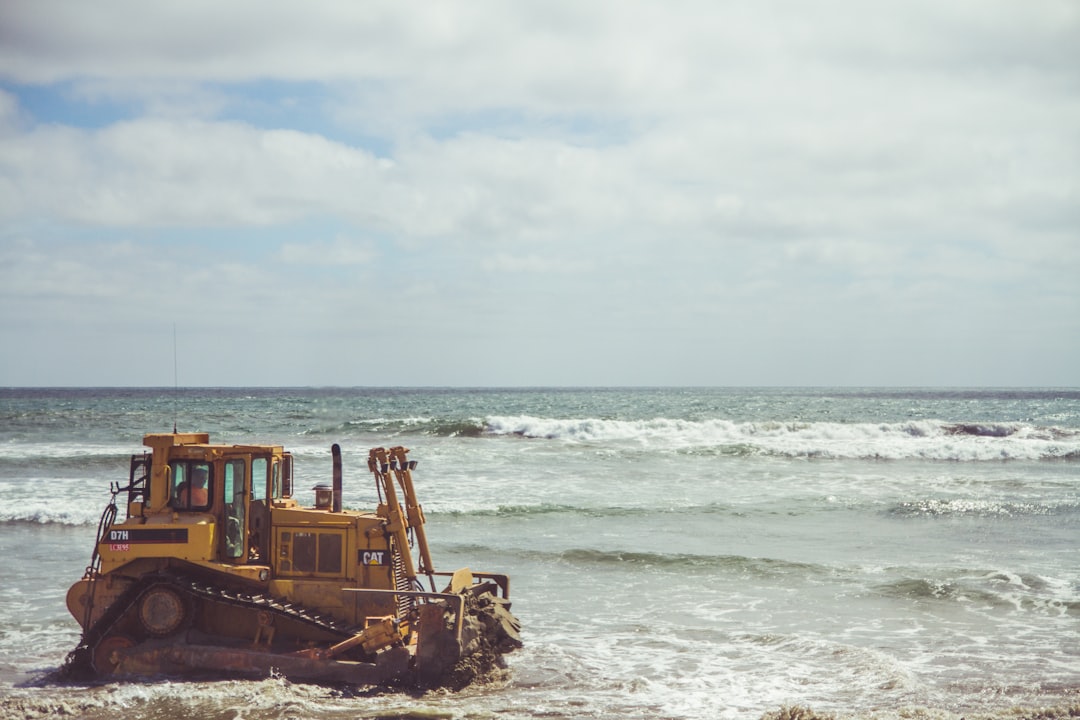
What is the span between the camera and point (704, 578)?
15945 millimetres

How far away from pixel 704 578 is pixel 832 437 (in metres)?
30.6

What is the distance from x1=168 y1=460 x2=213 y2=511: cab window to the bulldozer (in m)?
0.01

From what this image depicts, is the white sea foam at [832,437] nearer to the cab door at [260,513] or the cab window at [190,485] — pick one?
the cab door at [260,513]

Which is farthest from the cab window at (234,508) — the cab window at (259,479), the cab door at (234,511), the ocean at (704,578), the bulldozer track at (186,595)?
the ocean at (704,578)

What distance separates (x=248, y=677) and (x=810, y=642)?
6432mm

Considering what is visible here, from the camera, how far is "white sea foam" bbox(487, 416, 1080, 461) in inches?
1431

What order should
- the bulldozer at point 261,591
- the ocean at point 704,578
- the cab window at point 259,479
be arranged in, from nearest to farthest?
the ocean at point 704,578
the bulldozer at point 261,591
the cab window at point 259,479

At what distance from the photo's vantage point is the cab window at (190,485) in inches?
401

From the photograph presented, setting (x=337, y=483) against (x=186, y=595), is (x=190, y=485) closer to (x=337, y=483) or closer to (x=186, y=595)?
(x=186, y=595)

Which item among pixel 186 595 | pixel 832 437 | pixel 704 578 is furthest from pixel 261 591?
pixel 832 437

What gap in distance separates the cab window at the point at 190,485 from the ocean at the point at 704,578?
168 centimetres

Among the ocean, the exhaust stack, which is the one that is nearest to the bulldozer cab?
the exhaust stack

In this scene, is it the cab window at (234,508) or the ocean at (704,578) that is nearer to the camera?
the ocean at (704,578)

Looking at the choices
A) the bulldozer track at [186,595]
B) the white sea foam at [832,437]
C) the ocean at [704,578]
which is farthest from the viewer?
the white sea foam at [832,437]
